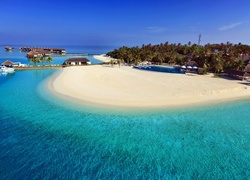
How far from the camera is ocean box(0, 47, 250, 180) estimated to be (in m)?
9.84

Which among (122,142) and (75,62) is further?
(75,62)

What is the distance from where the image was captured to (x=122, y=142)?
12.6 metres

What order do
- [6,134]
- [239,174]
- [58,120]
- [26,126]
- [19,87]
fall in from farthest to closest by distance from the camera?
[19,87] < [58,120] < [26,126] < [6,134] < [239,174]

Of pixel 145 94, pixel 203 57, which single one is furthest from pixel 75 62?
pixel 145 94

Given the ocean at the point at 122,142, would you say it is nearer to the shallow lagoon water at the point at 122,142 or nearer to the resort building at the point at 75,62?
the shallow lagoon water at the point at 122,142

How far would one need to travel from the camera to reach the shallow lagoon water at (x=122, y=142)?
984cm

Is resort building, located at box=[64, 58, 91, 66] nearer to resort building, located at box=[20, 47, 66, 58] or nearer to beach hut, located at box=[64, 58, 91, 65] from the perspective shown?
beach hut, located at box=[64, 58, 91, 65]

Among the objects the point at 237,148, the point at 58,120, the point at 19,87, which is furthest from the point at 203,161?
the point at 19,87

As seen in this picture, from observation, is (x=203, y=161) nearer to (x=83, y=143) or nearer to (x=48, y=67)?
(x=83, y=143)

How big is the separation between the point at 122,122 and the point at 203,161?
717 centimetres

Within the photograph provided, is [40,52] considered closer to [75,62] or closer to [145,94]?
[75,62]

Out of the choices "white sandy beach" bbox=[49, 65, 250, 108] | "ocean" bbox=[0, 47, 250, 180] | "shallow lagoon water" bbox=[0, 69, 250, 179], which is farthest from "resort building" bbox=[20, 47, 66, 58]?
"shallow lagoon water" bbox=[0, 69, 250, 179]

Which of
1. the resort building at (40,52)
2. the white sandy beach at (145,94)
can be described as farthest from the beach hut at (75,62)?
the resort building at (40,52)

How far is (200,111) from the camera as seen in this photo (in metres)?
18.3
